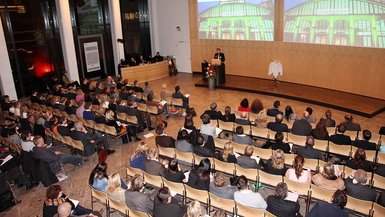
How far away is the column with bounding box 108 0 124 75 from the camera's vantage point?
18.5 meters

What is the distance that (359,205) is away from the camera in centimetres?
522

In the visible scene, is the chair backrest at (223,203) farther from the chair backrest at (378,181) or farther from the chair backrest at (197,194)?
the chair backrest at (378,181)

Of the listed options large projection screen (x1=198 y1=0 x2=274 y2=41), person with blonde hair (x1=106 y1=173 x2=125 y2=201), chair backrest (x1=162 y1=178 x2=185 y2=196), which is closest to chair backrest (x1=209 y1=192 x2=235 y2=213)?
chair backrest (x1=162 y1=178 x2=185 y2=196)

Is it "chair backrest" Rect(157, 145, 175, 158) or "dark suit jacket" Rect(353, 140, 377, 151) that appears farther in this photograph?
"chair backrest" Rect(157, 145, 175, 158)

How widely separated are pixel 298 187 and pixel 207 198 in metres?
1.63

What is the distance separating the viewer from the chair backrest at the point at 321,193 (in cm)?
551

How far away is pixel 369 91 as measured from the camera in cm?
1266

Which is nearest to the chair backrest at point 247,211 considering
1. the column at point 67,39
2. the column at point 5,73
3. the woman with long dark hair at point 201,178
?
the woman with long dark hair at point 201,178

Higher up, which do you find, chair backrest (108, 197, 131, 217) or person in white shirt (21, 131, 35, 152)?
person in white shirt (21, 131, 35, 152)

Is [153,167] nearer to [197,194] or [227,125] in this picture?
[197,194]

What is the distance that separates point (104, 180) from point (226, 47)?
12.8 meters

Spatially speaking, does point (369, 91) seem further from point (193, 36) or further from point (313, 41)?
point (193, 36)

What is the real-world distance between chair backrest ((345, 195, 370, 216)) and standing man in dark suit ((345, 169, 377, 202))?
247 mm

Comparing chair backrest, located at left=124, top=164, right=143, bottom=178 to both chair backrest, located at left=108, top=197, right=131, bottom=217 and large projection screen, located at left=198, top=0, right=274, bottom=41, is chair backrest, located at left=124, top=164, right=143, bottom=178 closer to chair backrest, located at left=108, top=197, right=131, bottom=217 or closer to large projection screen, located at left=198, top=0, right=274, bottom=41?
chair backrest, located at left=108, top=197, right=131, bottom=217
